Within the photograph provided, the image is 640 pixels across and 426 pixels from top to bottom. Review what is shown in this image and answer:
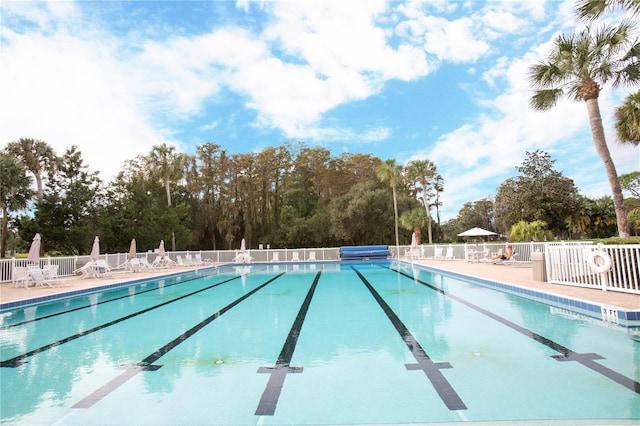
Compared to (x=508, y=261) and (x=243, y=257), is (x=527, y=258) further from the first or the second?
(x=243, y=257)

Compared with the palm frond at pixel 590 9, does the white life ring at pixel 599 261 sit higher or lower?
lower

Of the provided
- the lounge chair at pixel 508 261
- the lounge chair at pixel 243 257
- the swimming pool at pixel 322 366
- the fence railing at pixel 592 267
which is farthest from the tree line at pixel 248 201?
the swimming pool at pixel 322 366

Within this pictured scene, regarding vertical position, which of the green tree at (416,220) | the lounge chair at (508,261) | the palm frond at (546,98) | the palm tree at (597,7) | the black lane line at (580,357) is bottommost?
the black lane line at (580,357)

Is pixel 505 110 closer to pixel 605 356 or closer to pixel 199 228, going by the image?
pixel 605 356

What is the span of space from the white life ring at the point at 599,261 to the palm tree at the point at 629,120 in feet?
17.8

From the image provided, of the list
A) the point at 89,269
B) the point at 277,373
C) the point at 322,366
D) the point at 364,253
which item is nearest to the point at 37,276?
the point at 89,269

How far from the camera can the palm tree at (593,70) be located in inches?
388

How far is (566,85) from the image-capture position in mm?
10945

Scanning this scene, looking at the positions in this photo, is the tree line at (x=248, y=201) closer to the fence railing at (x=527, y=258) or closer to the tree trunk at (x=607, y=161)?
the fence railing at (x=527, y=258)

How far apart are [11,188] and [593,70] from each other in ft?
85.9

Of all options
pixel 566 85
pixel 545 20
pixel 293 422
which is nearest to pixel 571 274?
pixel 566 85

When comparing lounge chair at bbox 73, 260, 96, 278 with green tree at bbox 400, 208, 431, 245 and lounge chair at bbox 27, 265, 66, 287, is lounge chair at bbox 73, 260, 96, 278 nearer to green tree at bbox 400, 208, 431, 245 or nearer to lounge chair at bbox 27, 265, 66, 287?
lounge chair at bbox 27, 265, 66, 287

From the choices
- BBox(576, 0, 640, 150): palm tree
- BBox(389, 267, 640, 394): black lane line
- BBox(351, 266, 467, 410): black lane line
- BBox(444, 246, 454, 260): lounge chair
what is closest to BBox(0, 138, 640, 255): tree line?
BBox(444, 246, 454, 260): lounge chair

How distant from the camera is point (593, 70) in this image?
10289 millimetres
